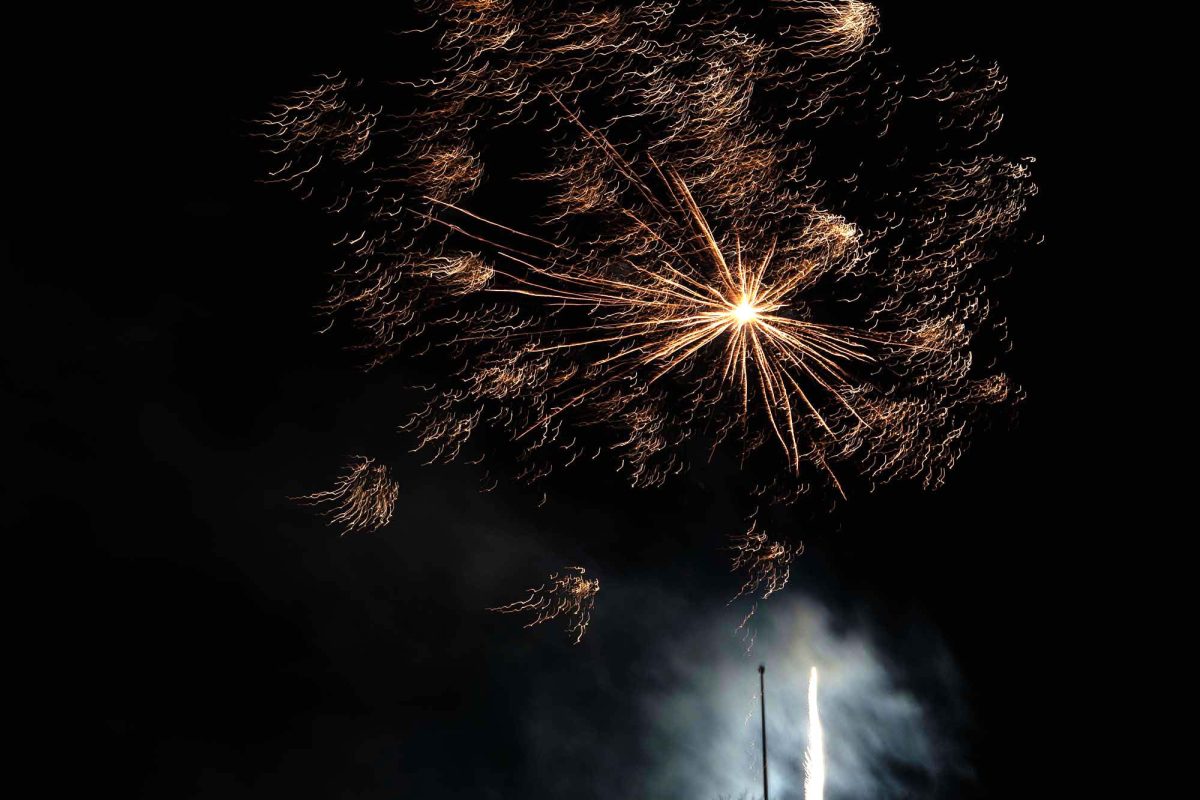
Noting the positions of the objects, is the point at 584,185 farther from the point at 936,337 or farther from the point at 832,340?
the point at 936,337

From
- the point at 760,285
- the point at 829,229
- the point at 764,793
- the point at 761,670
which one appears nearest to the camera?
the point at 829,229

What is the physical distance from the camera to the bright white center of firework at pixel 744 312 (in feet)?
30.1

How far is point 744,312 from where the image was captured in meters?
9.23

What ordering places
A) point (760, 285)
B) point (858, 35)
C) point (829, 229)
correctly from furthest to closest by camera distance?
point (760, 285) < point (829, 229) < point (858, 35)

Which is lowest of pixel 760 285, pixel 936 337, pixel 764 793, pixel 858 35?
pixel 764 793

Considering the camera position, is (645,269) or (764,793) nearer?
(645,269)

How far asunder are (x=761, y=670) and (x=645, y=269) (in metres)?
12.4

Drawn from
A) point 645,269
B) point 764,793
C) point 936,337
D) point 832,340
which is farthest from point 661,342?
point 764,793

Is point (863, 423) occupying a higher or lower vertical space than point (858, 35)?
lower

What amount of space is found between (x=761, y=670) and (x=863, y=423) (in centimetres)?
1077

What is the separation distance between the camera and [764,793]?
664 inches

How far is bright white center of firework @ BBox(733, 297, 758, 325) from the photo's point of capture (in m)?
9.18

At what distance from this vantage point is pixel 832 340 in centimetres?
955

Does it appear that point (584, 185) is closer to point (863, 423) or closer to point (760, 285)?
point (760, 285)
